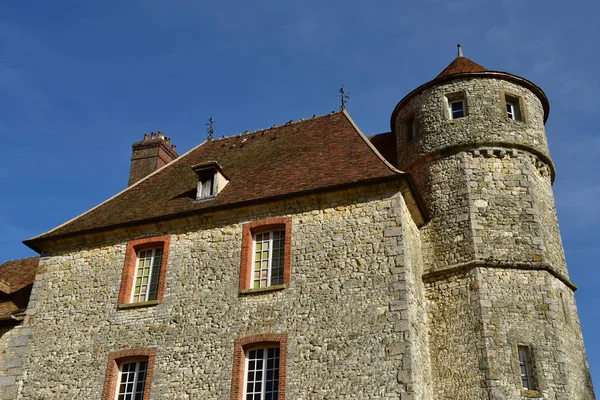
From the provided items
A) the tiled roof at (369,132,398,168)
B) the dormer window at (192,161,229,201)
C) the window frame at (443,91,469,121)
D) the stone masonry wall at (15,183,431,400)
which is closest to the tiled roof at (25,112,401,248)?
the dormer window at (192,161,229,201)

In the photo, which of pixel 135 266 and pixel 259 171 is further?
pixel 259 171

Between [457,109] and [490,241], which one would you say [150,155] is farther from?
[490,241]

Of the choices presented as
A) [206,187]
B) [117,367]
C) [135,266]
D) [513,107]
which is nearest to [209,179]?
[206,187]

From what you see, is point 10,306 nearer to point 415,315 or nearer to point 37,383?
point 37,383

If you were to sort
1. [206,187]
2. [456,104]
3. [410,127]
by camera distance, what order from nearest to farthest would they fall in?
[206,187], [456,104], [410,127]

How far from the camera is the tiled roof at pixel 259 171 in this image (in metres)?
15.5

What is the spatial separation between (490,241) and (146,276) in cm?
798

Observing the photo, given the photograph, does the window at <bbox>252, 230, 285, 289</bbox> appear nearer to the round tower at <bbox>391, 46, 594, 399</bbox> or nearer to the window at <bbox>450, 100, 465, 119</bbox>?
the round tower at <bbox>391, 46, 594, 399</bbox>

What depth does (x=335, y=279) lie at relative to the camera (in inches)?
548

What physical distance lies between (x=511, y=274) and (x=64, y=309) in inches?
406

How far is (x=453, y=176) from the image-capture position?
1611 centimetres

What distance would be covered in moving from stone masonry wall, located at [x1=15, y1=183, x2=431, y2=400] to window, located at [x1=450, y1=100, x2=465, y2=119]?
370cm

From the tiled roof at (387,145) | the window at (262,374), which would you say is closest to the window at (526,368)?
the window at (262,374)

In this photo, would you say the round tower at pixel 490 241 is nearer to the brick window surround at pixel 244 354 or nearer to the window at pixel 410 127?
the window at pixel 410 127
